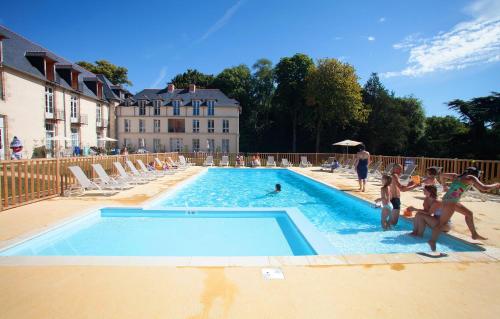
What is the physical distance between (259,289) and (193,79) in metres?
45.6

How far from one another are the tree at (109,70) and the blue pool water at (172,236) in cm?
3895

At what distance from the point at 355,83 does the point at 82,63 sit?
116ft

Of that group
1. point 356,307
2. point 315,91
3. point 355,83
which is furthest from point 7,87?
point 355,83

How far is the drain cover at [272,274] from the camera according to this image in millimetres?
3066

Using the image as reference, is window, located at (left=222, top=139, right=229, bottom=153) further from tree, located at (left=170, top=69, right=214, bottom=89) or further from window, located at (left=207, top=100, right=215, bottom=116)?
tree, located at (left=170, top=69, right=214, bottom=89)

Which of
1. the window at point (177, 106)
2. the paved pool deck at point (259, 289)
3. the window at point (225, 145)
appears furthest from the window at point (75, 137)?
the paved pool deck at point (259, 289)

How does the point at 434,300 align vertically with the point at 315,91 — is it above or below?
below

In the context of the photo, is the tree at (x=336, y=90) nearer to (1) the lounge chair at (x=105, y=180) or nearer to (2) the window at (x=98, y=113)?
(2) the window at (x=98, y=113)

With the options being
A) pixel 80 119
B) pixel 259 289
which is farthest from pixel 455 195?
pixel 80 119

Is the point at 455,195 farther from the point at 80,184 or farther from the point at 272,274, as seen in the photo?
the point at 80,184

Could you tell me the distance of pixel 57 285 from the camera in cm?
285

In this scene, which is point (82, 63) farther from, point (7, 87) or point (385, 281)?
point (385, 281)

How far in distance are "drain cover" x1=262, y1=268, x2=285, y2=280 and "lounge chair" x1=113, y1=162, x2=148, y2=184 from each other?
7.81 meters

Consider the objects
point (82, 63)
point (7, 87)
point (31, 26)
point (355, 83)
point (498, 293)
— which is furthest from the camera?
point (82, 63)
